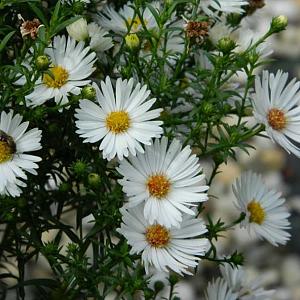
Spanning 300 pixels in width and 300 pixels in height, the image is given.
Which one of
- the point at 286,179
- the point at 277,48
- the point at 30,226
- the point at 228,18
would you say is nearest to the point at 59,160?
the point at 30,226

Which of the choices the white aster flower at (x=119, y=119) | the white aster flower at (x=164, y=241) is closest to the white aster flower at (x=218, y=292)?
the white aster flower at (x=164, y=241)

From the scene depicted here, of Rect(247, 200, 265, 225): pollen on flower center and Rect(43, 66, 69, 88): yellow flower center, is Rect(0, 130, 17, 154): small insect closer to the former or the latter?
Rect(43, 66, 69, 88): yellow flower center

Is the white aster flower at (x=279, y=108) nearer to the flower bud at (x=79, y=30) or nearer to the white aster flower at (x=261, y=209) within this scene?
the white aster flower at (x=261, y=209)

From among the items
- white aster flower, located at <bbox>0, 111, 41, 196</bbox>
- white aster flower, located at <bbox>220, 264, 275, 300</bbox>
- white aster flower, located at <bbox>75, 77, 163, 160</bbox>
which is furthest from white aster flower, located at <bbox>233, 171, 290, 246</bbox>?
white aster flower, located at <bbox>0, 111, 41, 196</bbox>

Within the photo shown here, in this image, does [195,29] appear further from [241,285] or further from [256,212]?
[241,285]

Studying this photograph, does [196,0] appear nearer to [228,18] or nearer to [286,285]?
[228,18]

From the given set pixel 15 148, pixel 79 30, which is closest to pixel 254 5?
pixel 79 30

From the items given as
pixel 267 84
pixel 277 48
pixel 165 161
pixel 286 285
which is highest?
pixel 277 48
